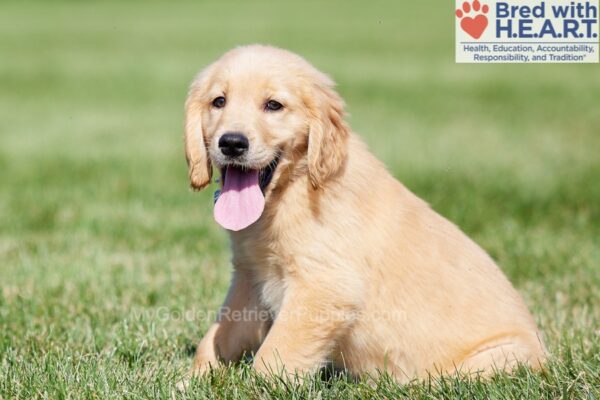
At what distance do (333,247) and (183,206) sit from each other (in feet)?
12.9

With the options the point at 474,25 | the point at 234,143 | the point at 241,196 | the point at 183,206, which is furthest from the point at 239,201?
the point at 183,206

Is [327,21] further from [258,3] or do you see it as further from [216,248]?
[216,248]

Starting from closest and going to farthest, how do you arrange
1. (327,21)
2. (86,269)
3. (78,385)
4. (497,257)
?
(78,385) → (86,269) → (497,257) → (327,21)

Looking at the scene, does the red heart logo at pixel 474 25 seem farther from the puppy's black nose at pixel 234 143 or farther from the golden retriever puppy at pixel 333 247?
the puppy's black nose at pixel 234 143

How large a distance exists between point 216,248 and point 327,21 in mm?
22573

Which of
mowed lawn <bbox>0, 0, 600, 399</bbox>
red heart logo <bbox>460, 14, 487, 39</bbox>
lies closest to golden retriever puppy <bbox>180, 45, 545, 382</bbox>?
mowed lawn <bbox>0, 0, 600, 399</bbox>

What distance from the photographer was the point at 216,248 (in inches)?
228

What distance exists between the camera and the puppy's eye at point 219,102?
3.46 m

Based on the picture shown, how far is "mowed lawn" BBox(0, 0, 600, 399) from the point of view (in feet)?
10.9

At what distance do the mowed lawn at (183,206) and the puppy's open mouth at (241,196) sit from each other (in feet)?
1.55

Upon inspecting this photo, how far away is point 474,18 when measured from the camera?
5352mm

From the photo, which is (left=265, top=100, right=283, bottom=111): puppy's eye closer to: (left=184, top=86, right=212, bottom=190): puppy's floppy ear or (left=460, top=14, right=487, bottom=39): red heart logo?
(left=184, top=86, right=212, bottom=190): puppy's floppy ear

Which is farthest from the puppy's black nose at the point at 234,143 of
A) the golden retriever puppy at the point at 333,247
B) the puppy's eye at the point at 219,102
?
the puppy's eye at the point at 219,102

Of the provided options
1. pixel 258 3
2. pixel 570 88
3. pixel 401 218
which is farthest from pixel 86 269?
pixel 258 3
